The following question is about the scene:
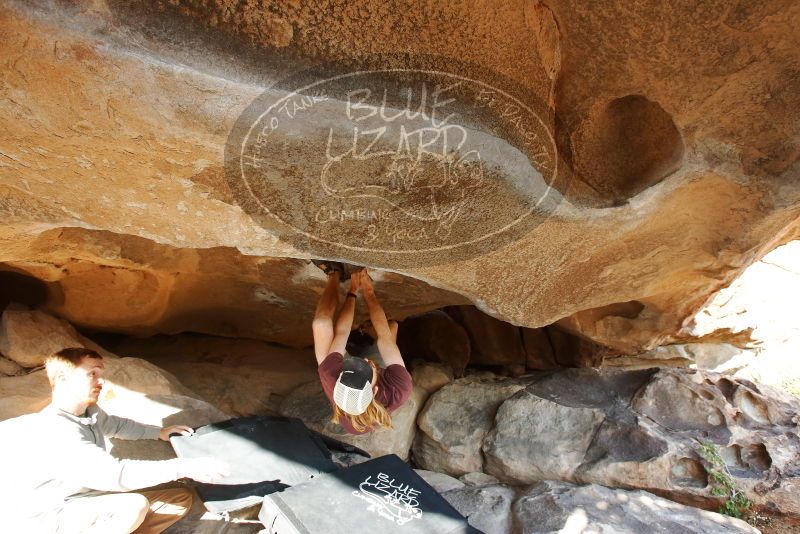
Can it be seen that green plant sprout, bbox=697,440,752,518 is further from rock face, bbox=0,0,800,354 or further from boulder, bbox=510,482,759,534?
rock face, bbox=0,0,800,354

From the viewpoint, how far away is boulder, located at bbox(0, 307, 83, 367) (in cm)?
240

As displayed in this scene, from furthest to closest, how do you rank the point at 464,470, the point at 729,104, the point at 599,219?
the point at 464,470
the point at 599,219
the point at 729,104

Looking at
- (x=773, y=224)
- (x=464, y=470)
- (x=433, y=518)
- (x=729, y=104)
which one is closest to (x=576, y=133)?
(x=729, y=104)

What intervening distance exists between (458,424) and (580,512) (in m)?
0.92

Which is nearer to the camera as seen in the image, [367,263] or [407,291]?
[367,263]

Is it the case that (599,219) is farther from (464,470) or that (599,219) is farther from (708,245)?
(464,470)

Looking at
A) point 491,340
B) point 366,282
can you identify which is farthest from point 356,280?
point 491,340

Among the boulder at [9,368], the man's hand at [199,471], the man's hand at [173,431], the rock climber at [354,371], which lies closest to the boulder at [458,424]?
the rock climber at [354,371]

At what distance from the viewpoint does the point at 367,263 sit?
207 cm

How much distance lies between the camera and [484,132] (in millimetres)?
1677

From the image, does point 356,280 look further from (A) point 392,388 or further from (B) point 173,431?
(B) point 173,431

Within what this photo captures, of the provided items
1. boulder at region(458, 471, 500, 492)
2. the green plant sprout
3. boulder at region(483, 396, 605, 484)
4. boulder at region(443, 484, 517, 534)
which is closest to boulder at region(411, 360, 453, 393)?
boulder at region(483, 396, 605, 484)

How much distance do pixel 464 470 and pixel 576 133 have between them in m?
2.03

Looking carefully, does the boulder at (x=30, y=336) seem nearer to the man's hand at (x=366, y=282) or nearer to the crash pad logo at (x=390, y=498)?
the man's hand at (x=366, y=282)
